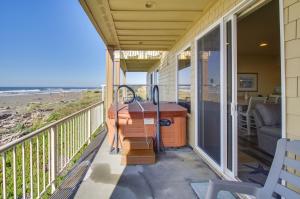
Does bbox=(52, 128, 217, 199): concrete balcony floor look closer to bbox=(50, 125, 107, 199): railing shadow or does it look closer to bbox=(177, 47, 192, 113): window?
bbox=(50, 125, 107, 199): railing shadow

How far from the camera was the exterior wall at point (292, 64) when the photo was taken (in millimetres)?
1821

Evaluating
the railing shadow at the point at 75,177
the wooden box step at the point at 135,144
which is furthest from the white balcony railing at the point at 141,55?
the wooden box step at the point at 135,144

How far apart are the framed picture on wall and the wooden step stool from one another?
5.42 metres

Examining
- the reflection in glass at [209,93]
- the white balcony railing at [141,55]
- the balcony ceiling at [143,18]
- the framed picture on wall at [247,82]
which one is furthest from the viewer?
the white balcony railing at [141,55]

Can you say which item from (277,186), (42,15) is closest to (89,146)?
(277,186)

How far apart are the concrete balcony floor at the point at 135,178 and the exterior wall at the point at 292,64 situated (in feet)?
4.71

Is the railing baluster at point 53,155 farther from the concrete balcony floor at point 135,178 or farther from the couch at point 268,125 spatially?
the couch at point 268,125

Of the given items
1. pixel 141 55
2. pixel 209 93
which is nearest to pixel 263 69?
pixel 141 55

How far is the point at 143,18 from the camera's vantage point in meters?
4.39

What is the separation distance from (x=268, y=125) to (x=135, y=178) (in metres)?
2.70

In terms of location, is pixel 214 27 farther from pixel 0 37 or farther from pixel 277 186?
pixel 0 37

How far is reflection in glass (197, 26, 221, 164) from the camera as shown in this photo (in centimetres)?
337

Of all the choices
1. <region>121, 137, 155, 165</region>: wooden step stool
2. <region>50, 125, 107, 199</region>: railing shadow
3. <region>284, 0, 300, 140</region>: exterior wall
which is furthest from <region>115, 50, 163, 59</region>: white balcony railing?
<region>284, 0, 300, 140</region>: exterior wall

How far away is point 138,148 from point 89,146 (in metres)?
1.45
